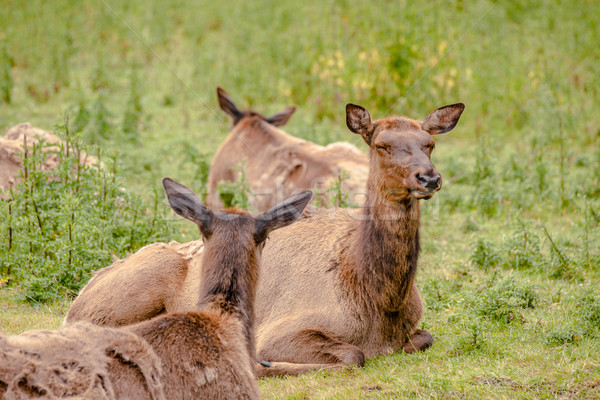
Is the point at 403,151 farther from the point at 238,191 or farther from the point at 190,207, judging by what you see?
the point at 238,191

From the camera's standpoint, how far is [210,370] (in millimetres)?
4379

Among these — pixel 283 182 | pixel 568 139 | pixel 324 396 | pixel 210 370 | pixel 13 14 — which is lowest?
pixel 324 396

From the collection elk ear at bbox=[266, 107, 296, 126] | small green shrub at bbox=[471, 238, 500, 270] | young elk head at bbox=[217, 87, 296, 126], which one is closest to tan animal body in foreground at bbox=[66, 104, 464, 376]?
small green shrub at bbox=[471, 238, 500, 270]

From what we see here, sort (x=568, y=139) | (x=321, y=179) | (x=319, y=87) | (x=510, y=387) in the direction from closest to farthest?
(x=510, y=387) → (x=321, y=179) → (x=568, y=139) → (x=319, y=87)

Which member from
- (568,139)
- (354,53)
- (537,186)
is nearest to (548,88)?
(568,139)

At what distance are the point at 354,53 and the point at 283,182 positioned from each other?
6.23 m

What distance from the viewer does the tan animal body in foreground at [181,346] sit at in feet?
12.5

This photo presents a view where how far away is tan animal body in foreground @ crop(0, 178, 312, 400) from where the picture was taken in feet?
12.5

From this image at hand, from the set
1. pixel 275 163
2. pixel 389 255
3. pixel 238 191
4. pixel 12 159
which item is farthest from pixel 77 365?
pixel 275 163

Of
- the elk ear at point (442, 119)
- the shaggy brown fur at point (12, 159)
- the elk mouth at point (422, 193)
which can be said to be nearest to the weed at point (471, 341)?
the elk mouth at point (422, 193)

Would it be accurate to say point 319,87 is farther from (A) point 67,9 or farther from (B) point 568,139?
(A) point 67,9

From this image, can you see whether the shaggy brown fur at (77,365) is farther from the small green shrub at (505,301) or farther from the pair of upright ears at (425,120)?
the small green shrub at (505,301)

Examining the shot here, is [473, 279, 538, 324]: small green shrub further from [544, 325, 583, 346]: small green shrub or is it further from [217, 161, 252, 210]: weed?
[217, 161, 252, 210]: weed

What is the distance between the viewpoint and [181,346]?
4.36 meters
